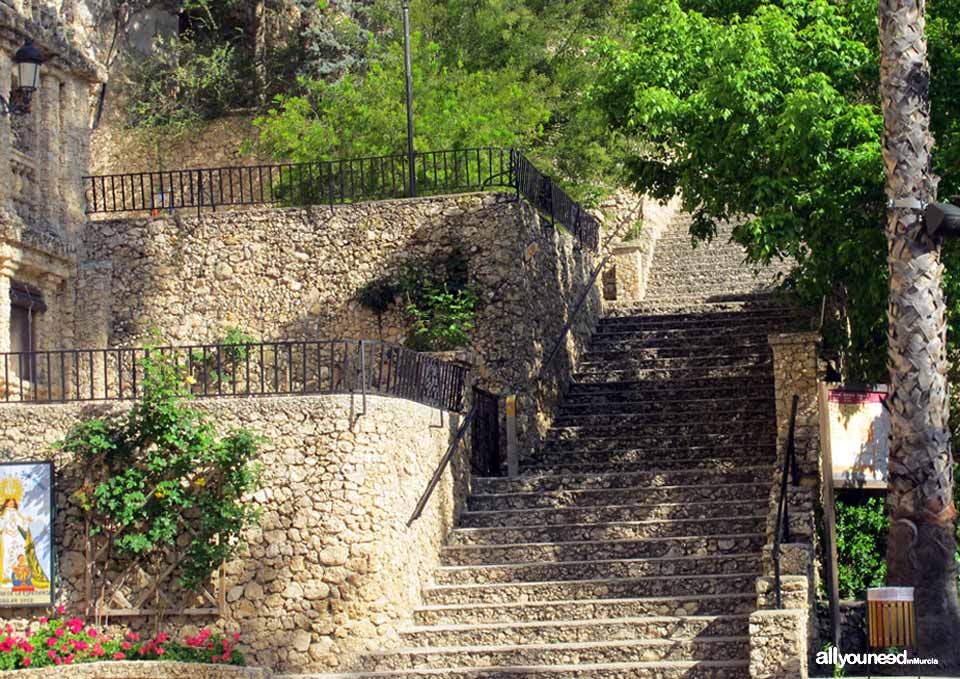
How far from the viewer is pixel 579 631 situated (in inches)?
627

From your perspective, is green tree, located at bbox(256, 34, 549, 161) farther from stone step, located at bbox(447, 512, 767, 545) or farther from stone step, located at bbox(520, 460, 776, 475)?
stone step, located at bbox(447, 512, 767, 545)

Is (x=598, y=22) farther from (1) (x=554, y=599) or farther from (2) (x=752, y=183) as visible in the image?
(1) (x=554, y=599)

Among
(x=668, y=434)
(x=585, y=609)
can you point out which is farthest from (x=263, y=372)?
(x=668, y=434)

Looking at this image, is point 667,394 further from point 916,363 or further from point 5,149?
point 5,149

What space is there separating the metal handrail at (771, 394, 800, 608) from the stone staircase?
47 centimetres

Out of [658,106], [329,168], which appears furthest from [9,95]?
[658,106]

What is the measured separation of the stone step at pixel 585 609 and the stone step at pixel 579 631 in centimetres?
21

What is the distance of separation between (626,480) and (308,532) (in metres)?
4.14

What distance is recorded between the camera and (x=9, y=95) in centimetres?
2017

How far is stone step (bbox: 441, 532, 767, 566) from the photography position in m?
17.0

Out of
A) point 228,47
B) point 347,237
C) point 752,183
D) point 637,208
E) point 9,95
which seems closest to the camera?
point 752,183

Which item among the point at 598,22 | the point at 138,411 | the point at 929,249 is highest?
the point at 598,22

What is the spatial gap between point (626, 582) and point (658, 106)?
526cm

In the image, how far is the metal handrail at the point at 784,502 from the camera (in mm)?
14852
